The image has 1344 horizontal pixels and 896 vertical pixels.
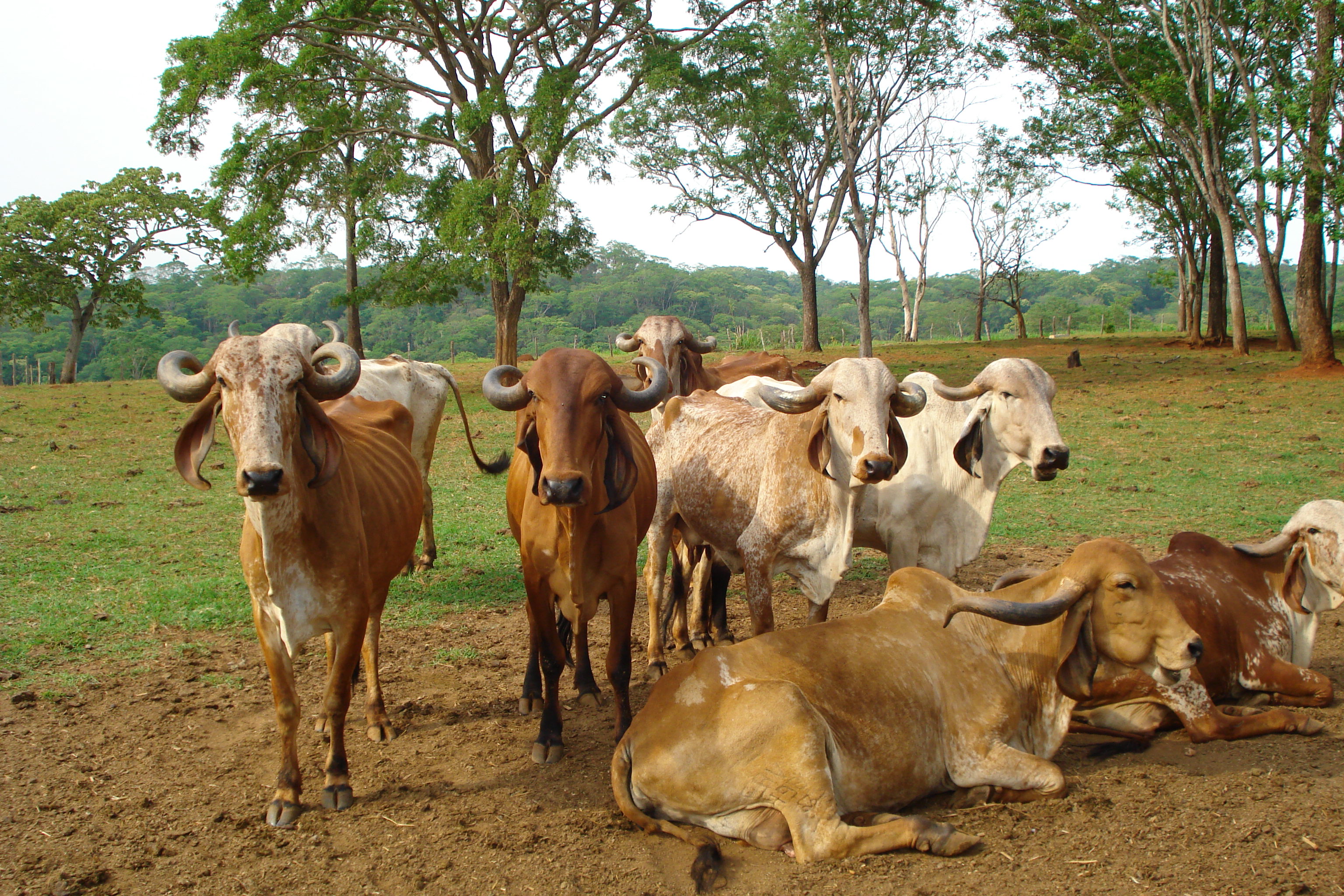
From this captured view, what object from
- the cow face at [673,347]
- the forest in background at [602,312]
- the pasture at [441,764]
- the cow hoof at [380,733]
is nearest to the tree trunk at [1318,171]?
the pasture at [441,764]

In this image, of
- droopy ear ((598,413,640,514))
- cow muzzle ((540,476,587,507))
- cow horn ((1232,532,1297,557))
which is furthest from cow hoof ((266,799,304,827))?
cow horn ((1232,532,1297,557))

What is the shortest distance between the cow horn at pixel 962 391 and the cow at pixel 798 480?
70cm

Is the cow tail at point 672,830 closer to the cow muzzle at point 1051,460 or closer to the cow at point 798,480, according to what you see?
the cow at point 798,480

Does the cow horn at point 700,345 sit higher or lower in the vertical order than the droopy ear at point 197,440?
higher

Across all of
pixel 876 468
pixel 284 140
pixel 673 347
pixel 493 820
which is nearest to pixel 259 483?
pixel 493 820

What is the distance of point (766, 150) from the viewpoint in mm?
32875

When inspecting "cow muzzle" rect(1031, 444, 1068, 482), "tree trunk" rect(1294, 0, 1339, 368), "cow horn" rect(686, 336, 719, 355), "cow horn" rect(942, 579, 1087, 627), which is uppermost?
"tree trunk" rect(1294, 0, 1339, 368)

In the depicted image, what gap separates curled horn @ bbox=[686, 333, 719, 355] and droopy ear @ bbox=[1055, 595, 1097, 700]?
5.70 m

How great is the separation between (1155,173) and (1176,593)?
1251 inches

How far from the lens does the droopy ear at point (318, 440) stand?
4.20m

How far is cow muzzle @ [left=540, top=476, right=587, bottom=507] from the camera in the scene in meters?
4.44

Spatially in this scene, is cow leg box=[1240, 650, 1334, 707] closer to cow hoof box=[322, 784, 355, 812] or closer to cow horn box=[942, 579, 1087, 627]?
cow horn box=[942, 579, 1087, 627]

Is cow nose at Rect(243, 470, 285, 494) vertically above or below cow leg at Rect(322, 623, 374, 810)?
above

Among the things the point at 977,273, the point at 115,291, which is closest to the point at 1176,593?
the point at 115,291
